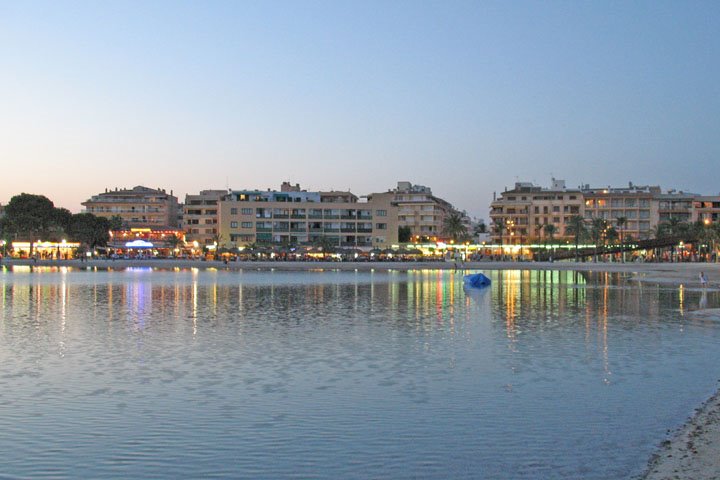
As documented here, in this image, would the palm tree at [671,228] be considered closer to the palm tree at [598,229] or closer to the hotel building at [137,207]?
the palm tree at [598,229]

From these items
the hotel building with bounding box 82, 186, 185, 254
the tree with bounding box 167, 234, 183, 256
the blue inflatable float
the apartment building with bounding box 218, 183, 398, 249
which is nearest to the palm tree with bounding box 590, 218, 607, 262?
the apartment building with bounding box 218, 183, 398, 249

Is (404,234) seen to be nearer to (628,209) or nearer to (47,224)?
(628,209)

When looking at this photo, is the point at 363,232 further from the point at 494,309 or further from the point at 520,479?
the point at 520,479

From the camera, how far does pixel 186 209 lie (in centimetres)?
15225

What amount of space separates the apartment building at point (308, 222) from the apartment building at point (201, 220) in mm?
13644

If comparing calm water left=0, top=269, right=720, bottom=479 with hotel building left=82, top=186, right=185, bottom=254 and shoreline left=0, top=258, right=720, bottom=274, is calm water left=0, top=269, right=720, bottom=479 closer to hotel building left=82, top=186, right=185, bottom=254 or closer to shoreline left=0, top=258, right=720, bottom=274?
shoreline left=0, top=258, right=720, bottom=274

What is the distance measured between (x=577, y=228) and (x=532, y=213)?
18.8m

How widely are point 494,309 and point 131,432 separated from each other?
93.6ft

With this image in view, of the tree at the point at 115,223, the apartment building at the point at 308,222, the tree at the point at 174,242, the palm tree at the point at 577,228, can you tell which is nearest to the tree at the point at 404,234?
the apartment building at the point at 308,222

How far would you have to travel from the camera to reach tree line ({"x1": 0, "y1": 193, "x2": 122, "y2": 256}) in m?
119

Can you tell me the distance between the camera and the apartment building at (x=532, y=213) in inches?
5886

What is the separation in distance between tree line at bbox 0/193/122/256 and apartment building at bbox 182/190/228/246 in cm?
1307

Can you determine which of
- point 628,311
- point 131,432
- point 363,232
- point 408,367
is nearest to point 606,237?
point 363,232

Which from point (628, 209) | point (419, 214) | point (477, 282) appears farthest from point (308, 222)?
point (477, 282)
